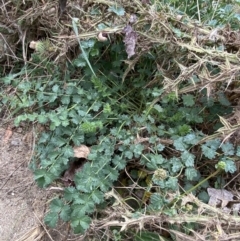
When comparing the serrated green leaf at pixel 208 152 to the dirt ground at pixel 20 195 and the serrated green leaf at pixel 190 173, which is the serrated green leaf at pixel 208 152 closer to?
the serrated green leaf at pixel 190 173

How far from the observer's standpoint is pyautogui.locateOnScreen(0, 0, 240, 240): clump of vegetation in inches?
60.2

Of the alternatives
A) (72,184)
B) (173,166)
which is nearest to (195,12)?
(173,166)

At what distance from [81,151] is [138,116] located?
0.81 feet

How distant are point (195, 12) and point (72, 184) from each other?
89 cm

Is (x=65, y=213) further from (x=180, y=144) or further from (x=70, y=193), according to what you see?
(x=180, y=144)

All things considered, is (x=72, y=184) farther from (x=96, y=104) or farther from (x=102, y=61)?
(x=102, y=61)

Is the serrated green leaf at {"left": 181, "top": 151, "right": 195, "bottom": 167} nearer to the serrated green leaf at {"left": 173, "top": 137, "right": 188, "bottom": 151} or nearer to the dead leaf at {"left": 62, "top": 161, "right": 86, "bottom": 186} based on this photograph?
the serrated green leaf at {"left": 173, "top": 137, "right": 188, "bottom": 151}

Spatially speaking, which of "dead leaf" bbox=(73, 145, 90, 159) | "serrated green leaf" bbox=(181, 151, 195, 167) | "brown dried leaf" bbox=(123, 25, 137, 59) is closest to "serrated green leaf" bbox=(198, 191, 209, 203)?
"serrated green leaf" bbox=(181, 151, 195, 167)

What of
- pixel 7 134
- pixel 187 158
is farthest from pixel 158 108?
pixel 7 134

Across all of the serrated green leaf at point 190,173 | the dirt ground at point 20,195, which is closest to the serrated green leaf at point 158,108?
the serrated green leaf at point 190,173

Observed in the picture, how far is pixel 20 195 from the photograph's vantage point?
1.76 m

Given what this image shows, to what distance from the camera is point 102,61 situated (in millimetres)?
1878

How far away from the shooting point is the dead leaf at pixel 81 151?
1662 mm

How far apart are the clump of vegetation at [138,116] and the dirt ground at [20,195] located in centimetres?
9
